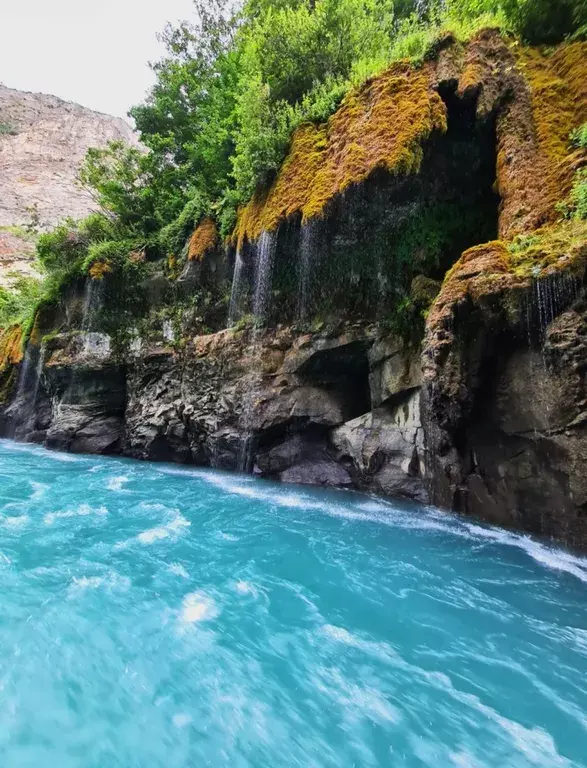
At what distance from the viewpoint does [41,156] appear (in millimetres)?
51812

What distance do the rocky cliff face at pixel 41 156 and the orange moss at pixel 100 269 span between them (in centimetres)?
2734

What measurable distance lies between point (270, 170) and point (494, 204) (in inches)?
226

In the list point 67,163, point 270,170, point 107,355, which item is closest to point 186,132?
A: point 270,170

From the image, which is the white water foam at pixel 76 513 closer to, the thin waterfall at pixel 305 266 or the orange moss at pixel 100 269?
the thin waterfall at pixel 305 266

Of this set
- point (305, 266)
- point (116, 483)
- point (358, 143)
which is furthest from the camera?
point (305, 266)

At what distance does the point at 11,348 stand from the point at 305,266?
1821cm

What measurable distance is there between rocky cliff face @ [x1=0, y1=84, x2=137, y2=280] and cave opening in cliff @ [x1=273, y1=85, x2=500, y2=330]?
119ft

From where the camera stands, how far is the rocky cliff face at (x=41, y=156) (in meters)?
42.8

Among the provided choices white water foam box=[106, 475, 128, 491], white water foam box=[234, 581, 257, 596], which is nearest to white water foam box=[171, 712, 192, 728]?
white water foam box=[234, 581, 257, 596]

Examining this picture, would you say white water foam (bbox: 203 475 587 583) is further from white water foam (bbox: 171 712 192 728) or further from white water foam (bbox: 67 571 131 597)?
white water foam (bbox: 171 712 192 728)

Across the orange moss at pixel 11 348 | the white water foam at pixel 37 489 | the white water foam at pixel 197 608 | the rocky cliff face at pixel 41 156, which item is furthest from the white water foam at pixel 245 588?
the rocky cliff face at pixel 41 156

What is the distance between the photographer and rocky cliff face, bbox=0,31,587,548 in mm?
5879

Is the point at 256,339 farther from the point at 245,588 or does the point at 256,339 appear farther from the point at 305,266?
the point at 245,588

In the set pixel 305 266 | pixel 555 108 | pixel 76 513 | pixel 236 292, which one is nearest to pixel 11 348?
pixel 236 292
